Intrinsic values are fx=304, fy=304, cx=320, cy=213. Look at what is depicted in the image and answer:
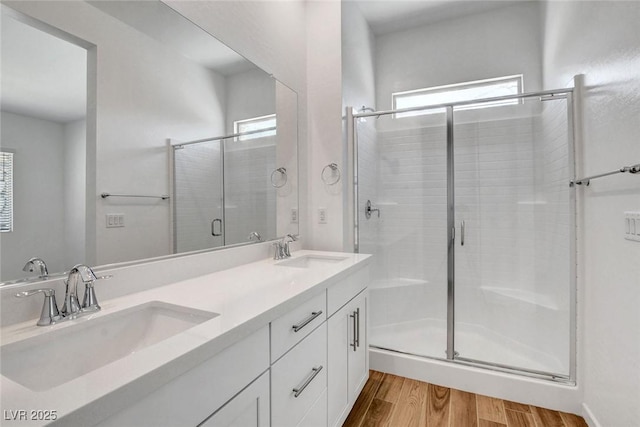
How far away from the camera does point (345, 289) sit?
5.03ft

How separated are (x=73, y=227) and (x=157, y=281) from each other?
345 mm

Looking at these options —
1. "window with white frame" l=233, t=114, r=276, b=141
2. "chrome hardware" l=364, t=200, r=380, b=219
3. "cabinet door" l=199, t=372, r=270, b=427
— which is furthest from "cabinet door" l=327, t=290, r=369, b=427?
"window with white frame" l=233, t=114, r=276, b=141

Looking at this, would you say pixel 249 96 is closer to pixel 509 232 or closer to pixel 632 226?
pixel 632 226

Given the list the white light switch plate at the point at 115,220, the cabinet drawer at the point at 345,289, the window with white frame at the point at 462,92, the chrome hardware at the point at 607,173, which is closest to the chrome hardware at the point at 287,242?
the cabinet drawer at the point at 345,289

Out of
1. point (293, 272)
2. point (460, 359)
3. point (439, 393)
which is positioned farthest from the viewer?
point (460, 359)

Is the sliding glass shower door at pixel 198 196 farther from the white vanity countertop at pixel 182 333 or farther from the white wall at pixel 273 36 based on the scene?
the white wall at pixel 273 36

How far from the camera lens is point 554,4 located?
2.13 metres

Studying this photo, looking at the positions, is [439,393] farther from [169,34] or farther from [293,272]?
[169,34]

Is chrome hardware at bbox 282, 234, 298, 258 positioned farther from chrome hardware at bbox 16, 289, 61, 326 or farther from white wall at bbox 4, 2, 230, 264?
chrome hardware at bbox 16, 289, 61, 326

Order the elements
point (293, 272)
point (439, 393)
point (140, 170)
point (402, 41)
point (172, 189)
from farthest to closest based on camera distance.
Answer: point (402, 41) → point (439, 393) → point (293, 272) → point (172, 189) → point (140, 170)

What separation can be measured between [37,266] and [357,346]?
1.45 metres

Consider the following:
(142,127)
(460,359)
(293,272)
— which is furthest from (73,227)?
(460,359)

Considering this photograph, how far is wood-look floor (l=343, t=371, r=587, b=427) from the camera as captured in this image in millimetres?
1625

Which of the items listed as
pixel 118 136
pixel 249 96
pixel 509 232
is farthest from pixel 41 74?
pixel 509 232
